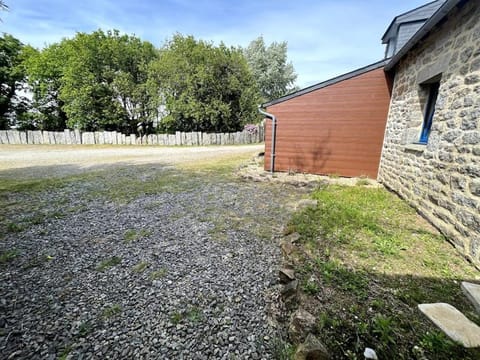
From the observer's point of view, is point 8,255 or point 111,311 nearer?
point 111,311

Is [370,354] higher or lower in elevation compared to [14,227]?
higher

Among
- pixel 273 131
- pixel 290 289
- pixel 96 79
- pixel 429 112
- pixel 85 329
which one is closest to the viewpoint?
pixel 85 329

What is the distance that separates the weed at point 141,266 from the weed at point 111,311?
485 millimetres

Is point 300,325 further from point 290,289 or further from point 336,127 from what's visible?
point 336,127

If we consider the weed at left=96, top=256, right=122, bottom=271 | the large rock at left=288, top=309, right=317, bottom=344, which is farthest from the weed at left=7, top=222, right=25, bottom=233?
the large rock at left=288, top=309, right=317, bottom=344

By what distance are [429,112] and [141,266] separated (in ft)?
17.8

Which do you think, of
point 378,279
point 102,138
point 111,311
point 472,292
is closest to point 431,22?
point 472,292

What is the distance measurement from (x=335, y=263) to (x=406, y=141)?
3.58 meters

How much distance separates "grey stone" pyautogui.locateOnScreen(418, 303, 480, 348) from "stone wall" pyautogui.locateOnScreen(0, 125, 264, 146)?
16621 millimetres

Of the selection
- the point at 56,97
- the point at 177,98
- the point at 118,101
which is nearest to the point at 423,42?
the point at 177,98

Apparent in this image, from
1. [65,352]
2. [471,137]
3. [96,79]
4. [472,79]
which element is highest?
[96,79]


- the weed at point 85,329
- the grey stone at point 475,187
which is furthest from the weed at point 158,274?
the grey stone at point 475,187

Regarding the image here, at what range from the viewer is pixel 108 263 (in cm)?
240

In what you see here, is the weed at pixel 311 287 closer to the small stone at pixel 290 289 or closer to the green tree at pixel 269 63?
the small stone at pixel 290 289
